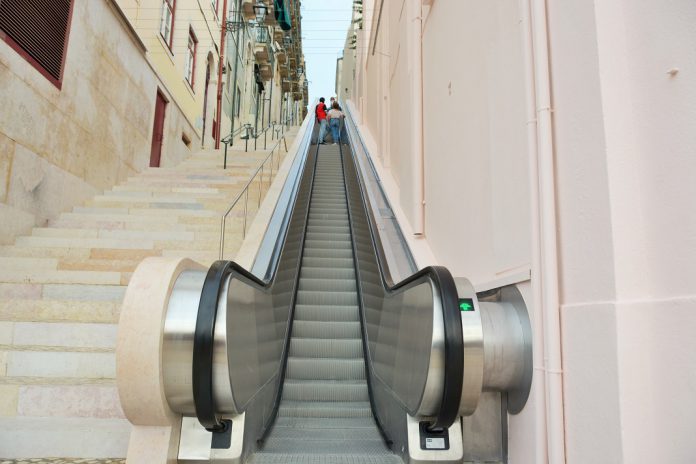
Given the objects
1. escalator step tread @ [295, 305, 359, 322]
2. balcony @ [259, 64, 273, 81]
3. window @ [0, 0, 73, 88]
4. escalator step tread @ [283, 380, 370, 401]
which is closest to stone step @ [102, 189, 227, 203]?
window @ [0, 0, 73, 88]

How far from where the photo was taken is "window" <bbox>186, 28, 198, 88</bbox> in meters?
12.8

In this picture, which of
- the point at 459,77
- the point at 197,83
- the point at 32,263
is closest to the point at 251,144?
the point at 197,83

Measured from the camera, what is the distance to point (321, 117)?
15.4 metres

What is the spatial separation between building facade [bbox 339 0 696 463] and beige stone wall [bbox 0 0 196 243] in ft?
15.3

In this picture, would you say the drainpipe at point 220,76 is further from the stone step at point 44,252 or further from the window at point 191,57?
the stone step at point 44,252

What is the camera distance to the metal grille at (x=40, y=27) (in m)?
5.10

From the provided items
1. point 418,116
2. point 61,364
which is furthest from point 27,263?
point 418,116

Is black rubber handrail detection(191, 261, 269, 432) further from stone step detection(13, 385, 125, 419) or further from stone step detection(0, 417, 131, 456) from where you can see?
stone step detection(13, 385, 125, 419)

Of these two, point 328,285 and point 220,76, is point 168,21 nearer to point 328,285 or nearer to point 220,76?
point 220,76

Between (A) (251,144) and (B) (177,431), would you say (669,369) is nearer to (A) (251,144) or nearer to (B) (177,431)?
(B) (177,431)

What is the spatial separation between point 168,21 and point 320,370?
9.63 meters

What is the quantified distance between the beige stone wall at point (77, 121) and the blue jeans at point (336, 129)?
532cm

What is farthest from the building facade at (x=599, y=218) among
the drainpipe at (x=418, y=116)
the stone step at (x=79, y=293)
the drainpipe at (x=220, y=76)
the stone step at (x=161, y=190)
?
the drainpipe at (x=220, y=76)

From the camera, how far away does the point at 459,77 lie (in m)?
3.92
